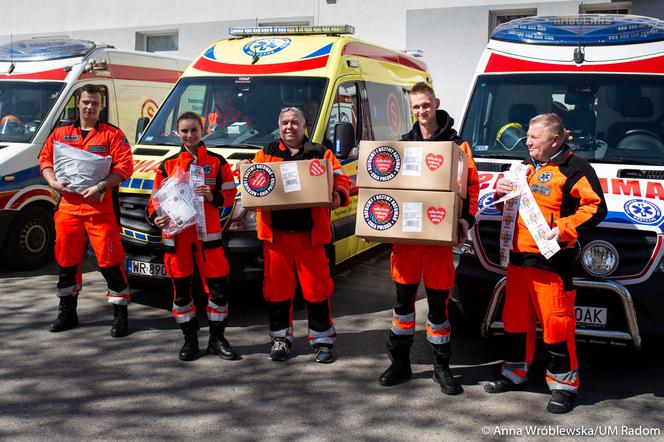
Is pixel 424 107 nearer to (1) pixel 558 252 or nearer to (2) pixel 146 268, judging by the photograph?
(1) pixel 558 252

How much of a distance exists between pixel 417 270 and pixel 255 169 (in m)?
1.32

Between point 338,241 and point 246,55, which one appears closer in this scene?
point 338,241

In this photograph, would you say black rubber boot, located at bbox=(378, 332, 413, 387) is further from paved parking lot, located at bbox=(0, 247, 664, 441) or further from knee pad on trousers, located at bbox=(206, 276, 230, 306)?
knee pad on trousers, located at bbox=(206, 276, 230, 306)

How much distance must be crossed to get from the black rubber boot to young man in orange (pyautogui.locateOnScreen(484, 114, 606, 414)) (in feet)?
2.61

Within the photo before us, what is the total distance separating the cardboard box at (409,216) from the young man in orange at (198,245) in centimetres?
120

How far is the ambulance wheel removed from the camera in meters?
7.86

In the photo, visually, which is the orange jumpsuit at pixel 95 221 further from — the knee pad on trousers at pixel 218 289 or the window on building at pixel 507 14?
the window on building at pixel 507 14

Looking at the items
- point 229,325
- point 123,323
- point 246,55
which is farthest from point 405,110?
point 123,323

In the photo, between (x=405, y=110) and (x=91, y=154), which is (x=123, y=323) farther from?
(x=405, y=110)

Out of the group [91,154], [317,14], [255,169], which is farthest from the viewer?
[317,14]

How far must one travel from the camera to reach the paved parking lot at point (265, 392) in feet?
13.8

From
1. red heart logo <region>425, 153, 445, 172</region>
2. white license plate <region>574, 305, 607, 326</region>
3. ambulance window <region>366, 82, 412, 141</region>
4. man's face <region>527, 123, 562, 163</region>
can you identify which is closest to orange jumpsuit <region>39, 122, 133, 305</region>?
red heart logo <region>425, 153, 445, 172</region>

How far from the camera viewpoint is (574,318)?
4.51m

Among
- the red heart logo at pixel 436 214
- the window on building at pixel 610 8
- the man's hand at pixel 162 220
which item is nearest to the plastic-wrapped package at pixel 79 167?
the man's hand at pixel 162 220
